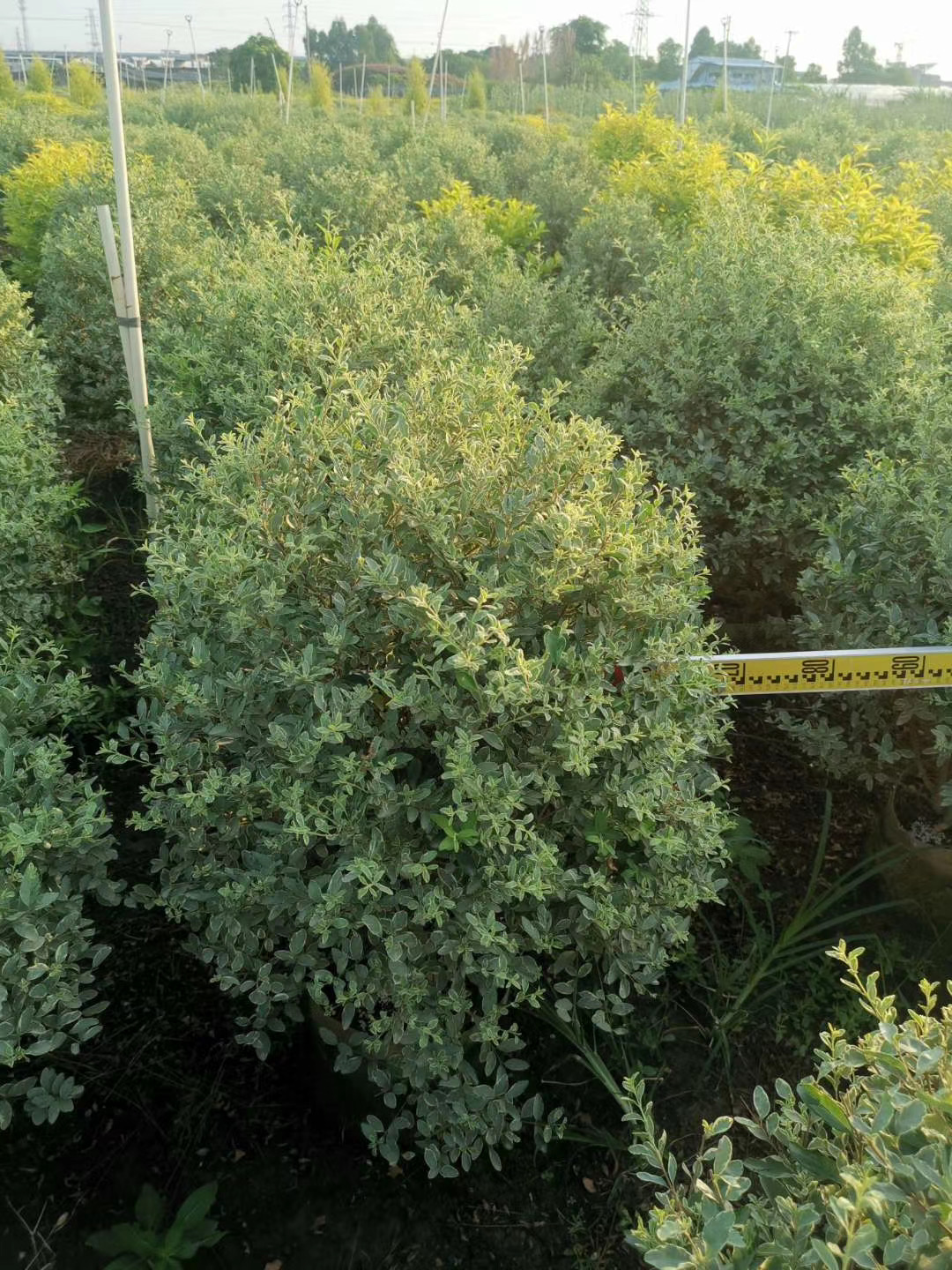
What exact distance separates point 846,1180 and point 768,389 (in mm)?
3146

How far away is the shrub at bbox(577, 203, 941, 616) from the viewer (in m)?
3.73

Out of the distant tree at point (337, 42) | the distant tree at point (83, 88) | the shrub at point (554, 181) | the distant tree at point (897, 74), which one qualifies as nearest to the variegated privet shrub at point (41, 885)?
the shrub at point (554, 181)

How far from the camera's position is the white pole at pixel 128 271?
3705mm

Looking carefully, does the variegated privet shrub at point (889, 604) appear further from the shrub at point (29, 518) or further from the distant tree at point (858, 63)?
the distant tree at point (858, 63)

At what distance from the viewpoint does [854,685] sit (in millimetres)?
2748

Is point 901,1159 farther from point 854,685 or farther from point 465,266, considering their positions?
point 465,266

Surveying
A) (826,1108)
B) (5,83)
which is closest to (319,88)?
(5,83)

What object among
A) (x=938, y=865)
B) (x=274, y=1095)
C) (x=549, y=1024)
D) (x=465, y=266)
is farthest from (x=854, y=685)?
(x=465, y=266)

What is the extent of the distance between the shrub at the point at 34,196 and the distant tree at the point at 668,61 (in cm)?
5827

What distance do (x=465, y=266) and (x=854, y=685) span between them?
464 centimetres

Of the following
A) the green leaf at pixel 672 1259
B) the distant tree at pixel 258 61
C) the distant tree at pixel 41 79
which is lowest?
the green leaf at pixel 672 1259

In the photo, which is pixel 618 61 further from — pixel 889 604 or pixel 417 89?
pixel 889 604

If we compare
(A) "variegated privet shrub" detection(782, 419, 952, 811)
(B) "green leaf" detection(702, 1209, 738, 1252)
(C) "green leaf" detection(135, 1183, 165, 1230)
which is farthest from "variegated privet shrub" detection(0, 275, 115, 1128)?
(A) "variegated privet shrub" detection(782, 419, 952, 811)

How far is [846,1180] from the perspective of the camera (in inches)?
42.6
